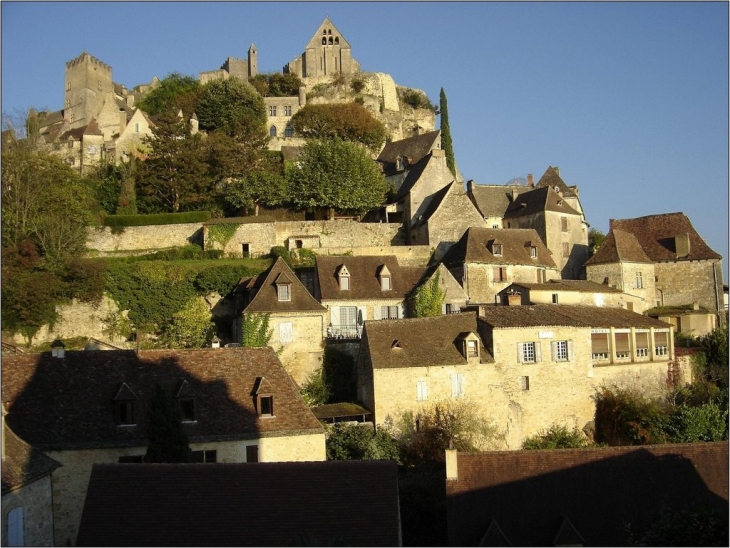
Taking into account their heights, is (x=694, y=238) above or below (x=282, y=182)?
below

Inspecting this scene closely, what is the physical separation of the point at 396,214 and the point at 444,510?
3481 cm

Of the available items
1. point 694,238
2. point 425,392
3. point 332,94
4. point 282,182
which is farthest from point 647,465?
point 332,94

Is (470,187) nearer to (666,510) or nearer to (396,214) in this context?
(396,214)

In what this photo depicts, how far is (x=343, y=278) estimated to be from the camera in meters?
40.6

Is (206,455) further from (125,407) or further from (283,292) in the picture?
(283,292)

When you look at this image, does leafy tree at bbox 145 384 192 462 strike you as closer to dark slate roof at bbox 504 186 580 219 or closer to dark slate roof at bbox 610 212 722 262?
dark slate roof at bbox 504 186 580 219

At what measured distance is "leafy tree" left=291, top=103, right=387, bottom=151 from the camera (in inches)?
2788

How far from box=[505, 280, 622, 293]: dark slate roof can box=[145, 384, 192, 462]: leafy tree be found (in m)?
24.5

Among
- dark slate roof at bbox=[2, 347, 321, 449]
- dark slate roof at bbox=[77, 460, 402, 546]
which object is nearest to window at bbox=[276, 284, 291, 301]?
dark slate roof at bbox=[2, 347, 321, 449]

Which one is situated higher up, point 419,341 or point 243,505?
point 419,341

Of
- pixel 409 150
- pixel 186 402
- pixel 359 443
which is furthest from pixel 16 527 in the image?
pixel 409 150

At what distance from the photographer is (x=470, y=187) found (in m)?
57.1

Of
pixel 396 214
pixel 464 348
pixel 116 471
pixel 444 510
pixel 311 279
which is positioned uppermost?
pixel 396 214

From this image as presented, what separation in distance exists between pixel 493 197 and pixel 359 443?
3082 cm
